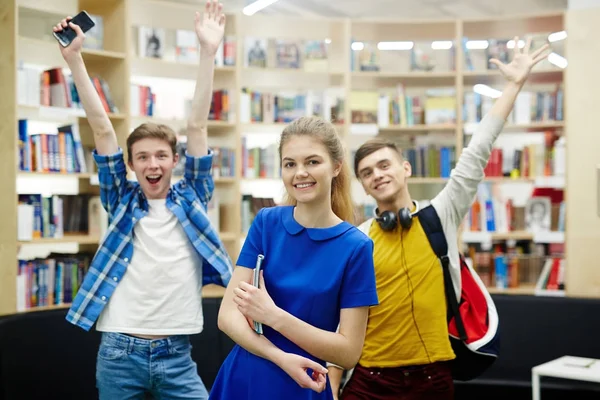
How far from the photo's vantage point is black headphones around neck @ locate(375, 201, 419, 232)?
7.76 ft

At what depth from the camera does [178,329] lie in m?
2.29

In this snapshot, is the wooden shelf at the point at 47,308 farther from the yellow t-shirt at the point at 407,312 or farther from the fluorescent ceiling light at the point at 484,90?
the fluorescent ceiling light at the point at 484,90

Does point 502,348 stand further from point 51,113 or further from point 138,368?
point 51,113

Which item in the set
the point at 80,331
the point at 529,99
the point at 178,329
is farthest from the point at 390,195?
the point at 529,99

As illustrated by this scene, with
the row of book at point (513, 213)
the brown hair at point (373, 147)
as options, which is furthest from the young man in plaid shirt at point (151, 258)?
the row of book at point (513, 213)

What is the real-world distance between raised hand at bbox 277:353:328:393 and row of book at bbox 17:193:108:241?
9.52 ft

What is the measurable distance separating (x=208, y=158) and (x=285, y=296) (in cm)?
109

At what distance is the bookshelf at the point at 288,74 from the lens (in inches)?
175

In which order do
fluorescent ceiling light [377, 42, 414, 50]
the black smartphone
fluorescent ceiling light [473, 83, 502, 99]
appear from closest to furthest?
the black smartphone < fluorescent ceiling light [473, 83, 502, 99] < fluorescent ceiling light [377, 42, 414, 50]

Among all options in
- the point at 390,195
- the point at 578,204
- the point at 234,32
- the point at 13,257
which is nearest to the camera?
the point at 390,195

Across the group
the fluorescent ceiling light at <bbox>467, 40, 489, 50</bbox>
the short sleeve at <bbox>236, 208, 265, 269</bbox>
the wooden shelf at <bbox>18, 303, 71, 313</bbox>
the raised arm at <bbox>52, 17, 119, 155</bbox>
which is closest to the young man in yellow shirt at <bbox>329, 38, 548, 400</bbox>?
the short sleeve at <bbox>236, 208, 265, 269</bbox>

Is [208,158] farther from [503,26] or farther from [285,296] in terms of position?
[503,26]

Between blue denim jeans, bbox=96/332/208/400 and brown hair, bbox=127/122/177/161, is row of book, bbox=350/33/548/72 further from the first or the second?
blue denim jeans, bbox=96/332/208/400

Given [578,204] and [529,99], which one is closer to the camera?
[578,204]
